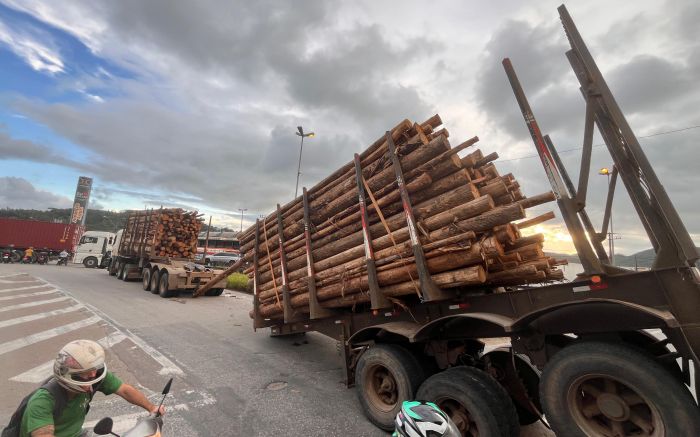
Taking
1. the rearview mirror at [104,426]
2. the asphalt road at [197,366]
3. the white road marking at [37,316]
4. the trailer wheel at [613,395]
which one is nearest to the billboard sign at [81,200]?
the asphalt road at [197,366]

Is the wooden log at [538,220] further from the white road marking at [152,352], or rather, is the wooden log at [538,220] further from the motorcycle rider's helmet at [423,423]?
the white road marking at [152,352]

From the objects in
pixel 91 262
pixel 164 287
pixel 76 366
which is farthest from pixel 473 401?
pixel 91 262

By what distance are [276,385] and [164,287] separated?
11463mm

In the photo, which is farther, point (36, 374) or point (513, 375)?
point (36, 374)

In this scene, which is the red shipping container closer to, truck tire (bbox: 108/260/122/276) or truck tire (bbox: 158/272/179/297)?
truck tire (bbox: 108/260/122/276)

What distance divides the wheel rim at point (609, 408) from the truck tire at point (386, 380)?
165cm

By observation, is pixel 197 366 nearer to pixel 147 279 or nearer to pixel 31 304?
pixel 31 304

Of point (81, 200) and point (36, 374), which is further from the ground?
point (81, 200)

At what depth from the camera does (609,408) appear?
259cm

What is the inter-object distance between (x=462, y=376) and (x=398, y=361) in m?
0.89

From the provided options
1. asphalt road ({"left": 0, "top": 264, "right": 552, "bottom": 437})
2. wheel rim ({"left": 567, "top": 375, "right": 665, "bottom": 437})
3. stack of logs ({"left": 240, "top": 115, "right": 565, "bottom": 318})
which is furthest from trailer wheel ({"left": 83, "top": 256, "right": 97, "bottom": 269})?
wheel rim ({"left": 567, "top": 375, "right": 665, "bottom": 437})

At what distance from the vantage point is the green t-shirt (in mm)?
2369

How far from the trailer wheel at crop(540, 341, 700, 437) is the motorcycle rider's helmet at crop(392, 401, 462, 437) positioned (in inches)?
41.0

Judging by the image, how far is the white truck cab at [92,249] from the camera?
28953 millimetres
